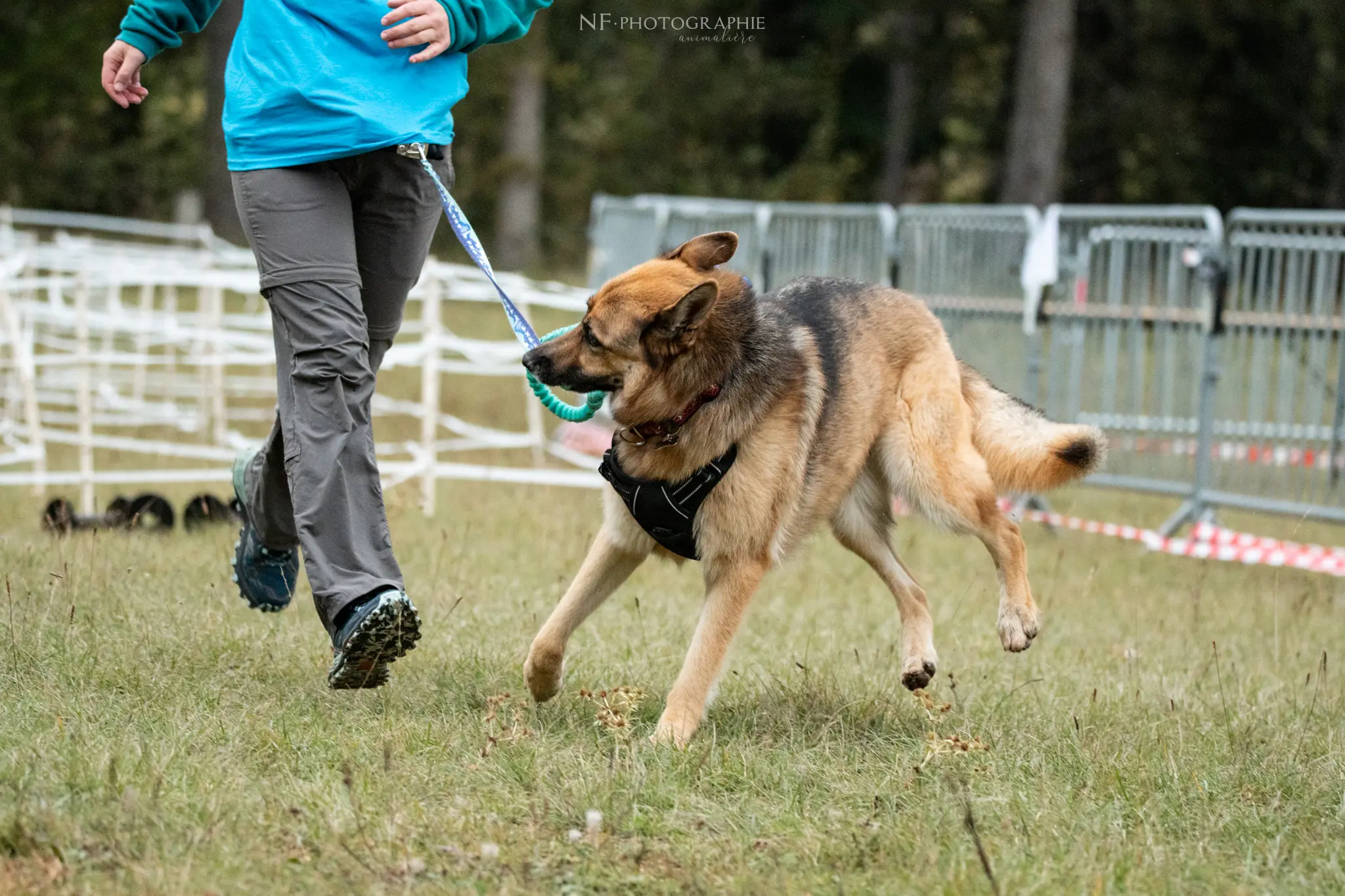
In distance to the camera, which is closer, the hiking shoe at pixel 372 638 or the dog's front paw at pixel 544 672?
the hiking shoe at pixel 372 638

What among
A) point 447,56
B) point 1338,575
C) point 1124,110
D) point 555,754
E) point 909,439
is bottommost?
point 1338,575

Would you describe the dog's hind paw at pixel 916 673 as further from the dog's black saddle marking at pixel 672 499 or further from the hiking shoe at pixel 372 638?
the hiking shoe at pixel 372 638

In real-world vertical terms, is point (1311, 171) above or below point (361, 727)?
above

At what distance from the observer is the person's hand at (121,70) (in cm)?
394

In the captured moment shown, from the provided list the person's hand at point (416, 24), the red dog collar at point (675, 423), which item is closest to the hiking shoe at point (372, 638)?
the red dog collar at point (675, 423)

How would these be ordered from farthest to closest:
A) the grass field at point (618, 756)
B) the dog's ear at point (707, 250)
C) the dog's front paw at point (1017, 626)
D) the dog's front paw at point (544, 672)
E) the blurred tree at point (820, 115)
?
the blurred tree at point (820, 115)
the dog's front paw at point (1017, 626)
the dog's ear at point (707, 250)
the dog's front paw at point (544, 672)
the grass field at point (618, 756)

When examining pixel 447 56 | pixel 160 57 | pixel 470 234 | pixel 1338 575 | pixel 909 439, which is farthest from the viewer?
pixel 160 57

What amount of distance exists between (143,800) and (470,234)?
6.29 feet

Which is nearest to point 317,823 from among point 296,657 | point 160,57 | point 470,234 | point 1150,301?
point 296,657

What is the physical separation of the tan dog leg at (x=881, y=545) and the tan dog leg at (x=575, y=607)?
0.93 meters

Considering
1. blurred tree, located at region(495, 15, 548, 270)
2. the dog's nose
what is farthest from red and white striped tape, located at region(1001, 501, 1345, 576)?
blurred tree, located at region(495, 15, 548, 270)

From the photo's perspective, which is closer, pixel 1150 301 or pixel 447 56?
pixel 447 56

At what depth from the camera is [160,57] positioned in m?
27.7

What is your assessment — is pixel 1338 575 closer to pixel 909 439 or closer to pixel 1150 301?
pixel 1150 301
